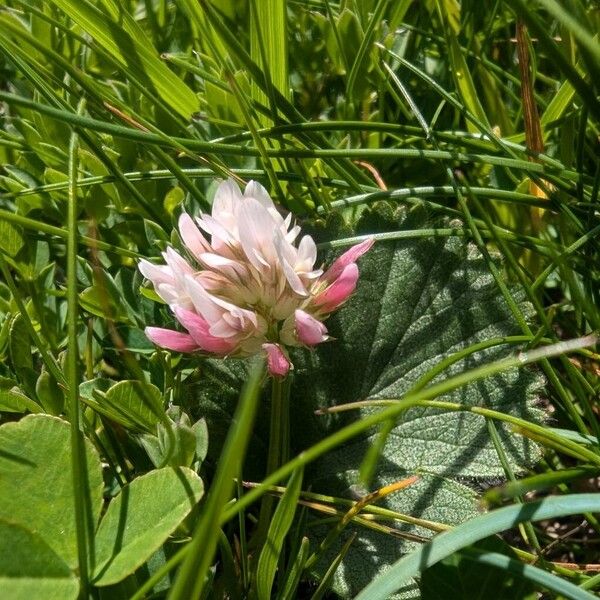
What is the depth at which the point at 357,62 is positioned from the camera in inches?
61.1

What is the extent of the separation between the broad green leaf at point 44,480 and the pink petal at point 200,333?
0.62ft

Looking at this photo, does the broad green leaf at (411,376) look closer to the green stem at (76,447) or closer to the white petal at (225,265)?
the white petal at (225,265)

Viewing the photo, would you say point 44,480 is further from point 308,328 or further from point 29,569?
point 308,328

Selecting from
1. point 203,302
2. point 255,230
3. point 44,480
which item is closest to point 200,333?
point 203,302

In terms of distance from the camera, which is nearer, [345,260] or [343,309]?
[345,260]

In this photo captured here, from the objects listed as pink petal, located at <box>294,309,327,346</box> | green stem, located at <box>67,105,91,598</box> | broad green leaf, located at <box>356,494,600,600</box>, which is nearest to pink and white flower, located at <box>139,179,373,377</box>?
pink petal, located at <box>294,309,327,346</box>

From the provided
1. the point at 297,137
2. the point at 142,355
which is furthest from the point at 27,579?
the point at 297,137

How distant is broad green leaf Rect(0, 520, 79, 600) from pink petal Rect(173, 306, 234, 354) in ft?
1.02

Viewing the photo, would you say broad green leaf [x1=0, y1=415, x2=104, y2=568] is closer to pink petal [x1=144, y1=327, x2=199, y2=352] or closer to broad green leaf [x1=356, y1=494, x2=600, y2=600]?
pink petal [x1=144, y1=327, x2=199, y2=352]

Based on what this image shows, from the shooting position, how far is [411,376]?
139 centimetres

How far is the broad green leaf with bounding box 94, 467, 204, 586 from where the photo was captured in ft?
3.23

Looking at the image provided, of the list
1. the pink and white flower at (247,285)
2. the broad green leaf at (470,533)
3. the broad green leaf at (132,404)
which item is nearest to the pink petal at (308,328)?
the pink and white flower at (247,285)

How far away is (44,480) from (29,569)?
112 millimetres

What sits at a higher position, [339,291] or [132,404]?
[339,291]
